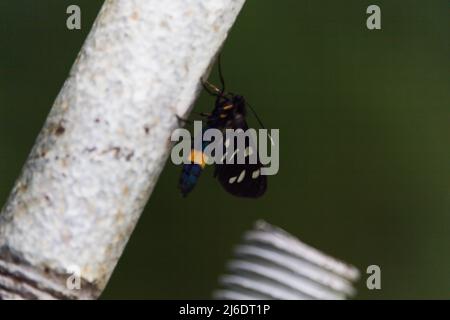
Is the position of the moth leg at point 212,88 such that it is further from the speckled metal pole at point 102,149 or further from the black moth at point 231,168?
the speckled metal pole at point 102,149

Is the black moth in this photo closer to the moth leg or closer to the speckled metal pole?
the moth leg

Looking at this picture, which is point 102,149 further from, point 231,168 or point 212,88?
point 231,168

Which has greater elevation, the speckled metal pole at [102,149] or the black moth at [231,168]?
the black moth at [231,168]

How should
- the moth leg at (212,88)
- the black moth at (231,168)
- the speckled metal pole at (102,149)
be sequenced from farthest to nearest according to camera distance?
the black moth at (231,168), the moth leg at (212,88), the speckled metal pole at (102,149)

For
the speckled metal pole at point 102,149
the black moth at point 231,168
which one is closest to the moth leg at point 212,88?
the black moth at point 231,168

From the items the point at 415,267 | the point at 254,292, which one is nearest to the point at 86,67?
the point at 254,292

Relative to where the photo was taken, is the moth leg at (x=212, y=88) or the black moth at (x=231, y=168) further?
the black moth at (x=231, y=168)

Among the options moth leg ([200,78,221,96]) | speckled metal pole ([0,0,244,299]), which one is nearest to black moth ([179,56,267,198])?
moth leg ([200,78,221,96])

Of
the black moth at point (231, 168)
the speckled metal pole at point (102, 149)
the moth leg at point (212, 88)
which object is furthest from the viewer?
the black moth at point (231, 168)
